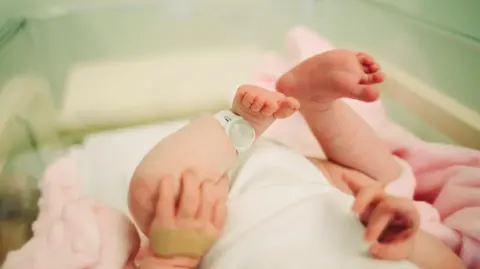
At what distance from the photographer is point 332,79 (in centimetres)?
60

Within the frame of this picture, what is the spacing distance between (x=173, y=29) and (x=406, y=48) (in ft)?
1.32

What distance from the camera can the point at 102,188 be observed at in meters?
0.68

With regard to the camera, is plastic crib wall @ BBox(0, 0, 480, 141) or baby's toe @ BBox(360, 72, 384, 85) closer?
baby's toe @ BBox(360, 72, 384, 85)

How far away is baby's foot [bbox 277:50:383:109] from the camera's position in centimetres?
59

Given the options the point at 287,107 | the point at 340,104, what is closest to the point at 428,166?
the point at 340,104

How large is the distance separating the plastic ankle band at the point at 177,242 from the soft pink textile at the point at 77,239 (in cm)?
6

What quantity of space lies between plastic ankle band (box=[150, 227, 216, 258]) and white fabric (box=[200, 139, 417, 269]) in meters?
0.03

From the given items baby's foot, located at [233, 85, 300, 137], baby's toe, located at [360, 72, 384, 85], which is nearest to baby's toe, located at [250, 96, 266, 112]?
baby's foot, located at [233, 85, 300, 137]

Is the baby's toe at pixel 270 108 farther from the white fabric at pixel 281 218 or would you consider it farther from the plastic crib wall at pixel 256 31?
the plastic crib wall at pixel 256 31

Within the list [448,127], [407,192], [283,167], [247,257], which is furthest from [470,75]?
[247,257]

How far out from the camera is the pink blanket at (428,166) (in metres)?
0.59

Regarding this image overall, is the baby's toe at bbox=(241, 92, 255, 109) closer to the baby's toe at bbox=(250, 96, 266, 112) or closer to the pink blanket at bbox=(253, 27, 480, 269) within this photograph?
the baby's toe at bbox=(250, 96, 266, 112)

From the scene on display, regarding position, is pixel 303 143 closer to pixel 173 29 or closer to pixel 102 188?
pixel 102 188

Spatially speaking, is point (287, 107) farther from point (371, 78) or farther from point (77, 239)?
point (77, 239)
